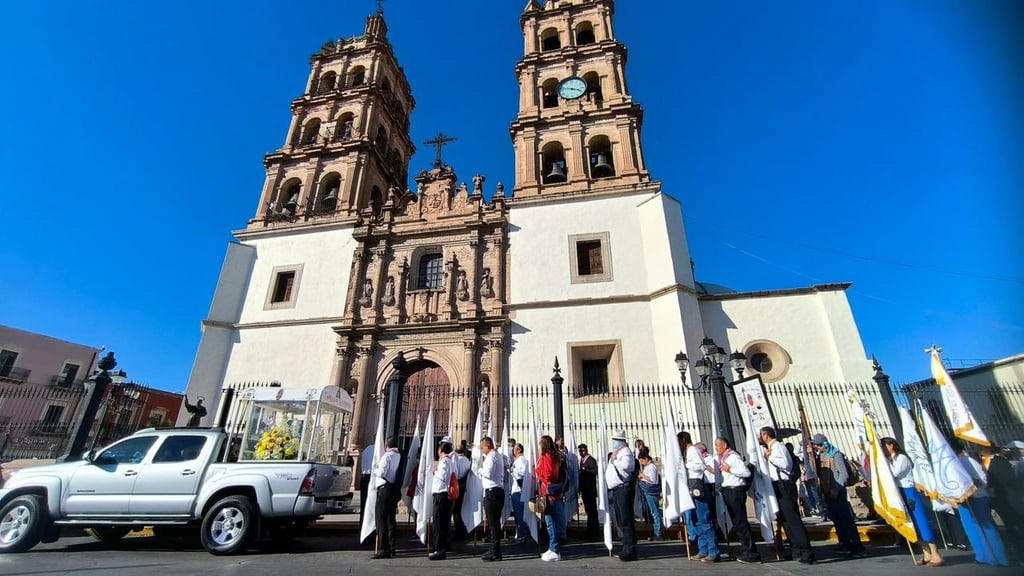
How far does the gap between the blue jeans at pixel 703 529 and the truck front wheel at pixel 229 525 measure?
593 cm

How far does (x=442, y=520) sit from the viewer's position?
6090 millimetres

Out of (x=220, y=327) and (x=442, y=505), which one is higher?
(x=220, y=327)

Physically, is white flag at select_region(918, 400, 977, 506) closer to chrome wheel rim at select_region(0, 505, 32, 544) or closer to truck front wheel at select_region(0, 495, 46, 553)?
truck front wheel at select_region(0, 495, 46, 553)

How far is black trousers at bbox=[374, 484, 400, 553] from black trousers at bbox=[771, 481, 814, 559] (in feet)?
16.8

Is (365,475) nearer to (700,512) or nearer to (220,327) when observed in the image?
(700,512)

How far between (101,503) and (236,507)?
6.75ft

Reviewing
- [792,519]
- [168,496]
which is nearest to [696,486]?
[792,519]

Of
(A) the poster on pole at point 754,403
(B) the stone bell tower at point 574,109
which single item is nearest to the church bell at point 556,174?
(B) the stone bell tower at point 574,109

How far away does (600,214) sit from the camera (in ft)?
54.9

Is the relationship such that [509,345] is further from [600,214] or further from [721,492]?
[721,492]

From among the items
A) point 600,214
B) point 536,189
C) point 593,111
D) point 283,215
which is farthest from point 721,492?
point 283,215

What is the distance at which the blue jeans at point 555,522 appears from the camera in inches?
231

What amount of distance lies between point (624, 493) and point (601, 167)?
47.9ft

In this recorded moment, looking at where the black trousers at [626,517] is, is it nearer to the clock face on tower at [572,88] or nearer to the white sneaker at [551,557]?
the white sneaker at [551,557]
